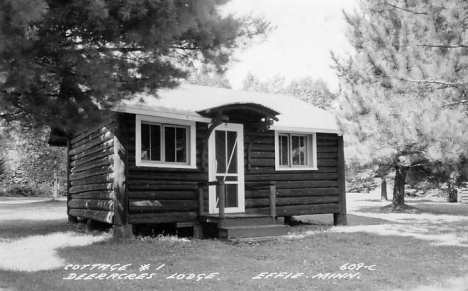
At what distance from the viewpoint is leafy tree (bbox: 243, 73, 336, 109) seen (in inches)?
1682

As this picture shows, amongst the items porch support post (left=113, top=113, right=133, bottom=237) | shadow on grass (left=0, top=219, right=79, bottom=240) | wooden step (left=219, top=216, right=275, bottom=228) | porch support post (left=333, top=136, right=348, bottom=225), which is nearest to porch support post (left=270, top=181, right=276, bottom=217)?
wooden step (left=219, top=216, right=275, bottom=228)

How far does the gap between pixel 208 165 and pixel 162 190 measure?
53.6 inches

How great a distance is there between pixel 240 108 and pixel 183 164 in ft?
6.20

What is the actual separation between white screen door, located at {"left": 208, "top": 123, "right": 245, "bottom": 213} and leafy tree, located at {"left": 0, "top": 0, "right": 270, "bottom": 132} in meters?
4.22

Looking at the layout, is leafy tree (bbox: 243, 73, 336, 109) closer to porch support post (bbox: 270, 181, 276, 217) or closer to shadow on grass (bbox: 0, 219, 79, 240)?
porch support post (bbox: 270, 181, 276, 217)

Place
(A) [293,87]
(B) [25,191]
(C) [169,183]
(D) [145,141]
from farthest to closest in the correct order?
1. (A) [293,87]
2. (B) [25,191]
3. (C) [169,183]
4. (D) [145,141]

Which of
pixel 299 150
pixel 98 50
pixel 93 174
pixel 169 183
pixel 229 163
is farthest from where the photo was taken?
pixel 299 150

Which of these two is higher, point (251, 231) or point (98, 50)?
point (98, 50)

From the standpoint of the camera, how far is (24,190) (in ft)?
115

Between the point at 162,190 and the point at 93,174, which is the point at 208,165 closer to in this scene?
the point at 162,190

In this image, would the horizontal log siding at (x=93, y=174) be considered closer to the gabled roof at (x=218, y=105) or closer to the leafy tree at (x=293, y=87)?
the gabled roof at (x=218, y=105)

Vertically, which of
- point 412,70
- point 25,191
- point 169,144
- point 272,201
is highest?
point 412,70

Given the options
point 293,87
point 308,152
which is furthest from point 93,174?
point 293,87

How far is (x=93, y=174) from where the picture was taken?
12.3m
